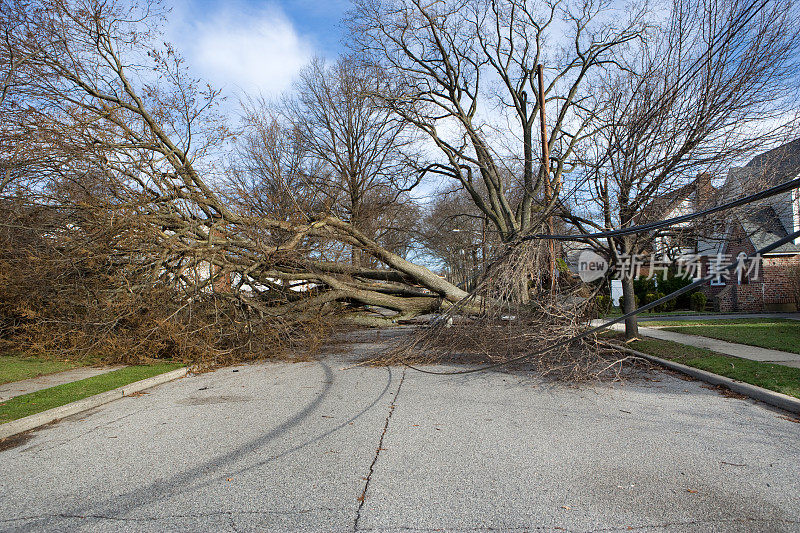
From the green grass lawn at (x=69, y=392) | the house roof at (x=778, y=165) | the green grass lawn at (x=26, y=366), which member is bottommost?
the green grass lawn at (x=69, y=392)

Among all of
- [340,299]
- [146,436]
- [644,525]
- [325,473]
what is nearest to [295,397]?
[146,436]

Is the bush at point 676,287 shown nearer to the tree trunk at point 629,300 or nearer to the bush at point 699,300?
the bush at point 699,300

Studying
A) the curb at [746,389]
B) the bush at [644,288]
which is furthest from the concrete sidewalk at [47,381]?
the bush at [644,288]

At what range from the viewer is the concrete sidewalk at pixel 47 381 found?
8.09 metres

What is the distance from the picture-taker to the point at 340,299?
50.4 feet

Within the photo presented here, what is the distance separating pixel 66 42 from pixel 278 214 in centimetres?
657

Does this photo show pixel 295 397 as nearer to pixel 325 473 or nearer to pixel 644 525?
pixel 325 473

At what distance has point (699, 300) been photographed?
25.9 m

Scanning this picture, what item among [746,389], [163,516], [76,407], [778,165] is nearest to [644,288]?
[778,165]

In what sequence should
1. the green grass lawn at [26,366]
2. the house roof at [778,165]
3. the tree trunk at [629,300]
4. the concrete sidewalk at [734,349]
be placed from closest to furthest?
the concrete sidewalk at [734,349], the house roof at [778,165], the green grass lawn at [26,366], the tree trunk at [629,300]

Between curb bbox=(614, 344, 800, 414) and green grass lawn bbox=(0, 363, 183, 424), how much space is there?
9.53 m

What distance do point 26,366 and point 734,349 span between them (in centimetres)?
1511

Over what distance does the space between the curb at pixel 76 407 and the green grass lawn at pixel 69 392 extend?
0.17 metres

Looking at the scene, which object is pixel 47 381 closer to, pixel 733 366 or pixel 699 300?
pixel 733 366
